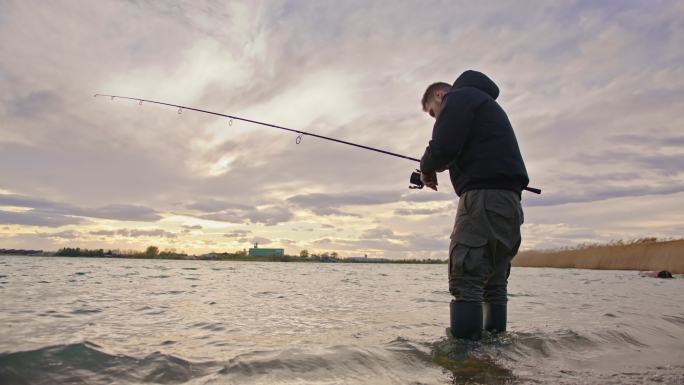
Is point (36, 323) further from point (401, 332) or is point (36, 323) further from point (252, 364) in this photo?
point (401, 332)

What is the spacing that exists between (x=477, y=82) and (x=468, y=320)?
247cm

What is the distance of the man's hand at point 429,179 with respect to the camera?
4.96 meters

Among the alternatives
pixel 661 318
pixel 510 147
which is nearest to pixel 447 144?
pixel 510 147

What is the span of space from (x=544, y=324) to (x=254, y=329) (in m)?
3.89

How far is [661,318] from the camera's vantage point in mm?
7125

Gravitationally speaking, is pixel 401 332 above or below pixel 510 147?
below

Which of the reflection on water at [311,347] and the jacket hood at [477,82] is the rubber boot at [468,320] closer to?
the reflection on water at [311,347]

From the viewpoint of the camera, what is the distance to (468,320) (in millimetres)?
4242

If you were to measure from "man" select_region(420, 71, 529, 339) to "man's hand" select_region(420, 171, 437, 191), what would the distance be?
0.31 meters

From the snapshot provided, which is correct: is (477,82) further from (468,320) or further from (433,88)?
(468,320)

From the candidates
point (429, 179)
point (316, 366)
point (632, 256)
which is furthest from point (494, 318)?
point (632, 256)

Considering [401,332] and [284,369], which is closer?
[284,369]

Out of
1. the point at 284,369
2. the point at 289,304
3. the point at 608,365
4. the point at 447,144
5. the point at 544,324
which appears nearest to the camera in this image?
the point at 284,369

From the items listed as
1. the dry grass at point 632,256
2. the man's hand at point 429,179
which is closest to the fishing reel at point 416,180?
the man's hand at point 429,179
